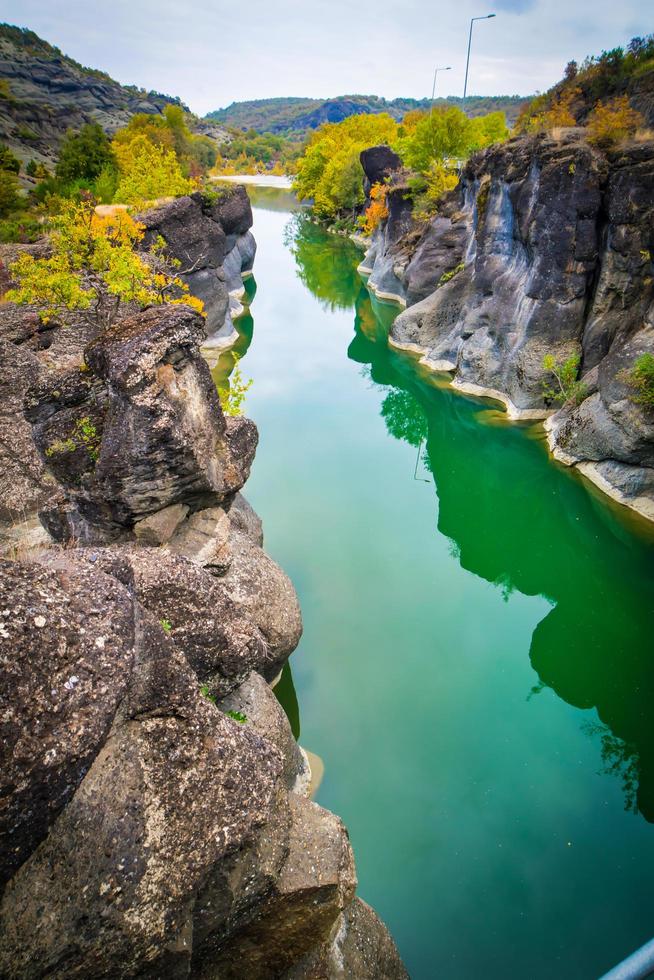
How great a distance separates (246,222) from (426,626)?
33.8 meters

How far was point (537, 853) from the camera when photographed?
8938 mm

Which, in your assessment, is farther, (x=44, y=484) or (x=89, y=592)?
(x=44, y=484)

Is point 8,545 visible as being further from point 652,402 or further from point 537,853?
point 652,402

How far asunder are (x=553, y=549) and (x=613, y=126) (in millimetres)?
13998

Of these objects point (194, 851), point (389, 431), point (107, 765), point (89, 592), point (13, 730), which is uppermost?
point (89, 592)

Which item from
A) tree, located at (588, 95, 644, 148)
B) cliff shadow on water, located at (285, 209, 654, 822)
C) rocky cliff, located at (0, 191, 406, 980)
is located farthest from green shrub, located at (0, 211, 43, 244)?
tree, located at (588, 95, 644, 148)

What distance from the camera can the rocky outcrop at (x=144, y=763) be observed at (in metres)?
3.98

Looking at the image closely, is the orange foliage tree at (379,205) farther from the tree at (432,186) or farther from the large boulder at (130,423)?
the large boulder at (130,423)

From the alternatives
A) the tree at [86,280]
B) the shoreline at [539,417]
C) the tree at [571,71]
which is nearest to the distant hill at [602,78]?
the tree at [571,71]

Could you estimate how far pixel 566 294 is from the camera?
788 inches

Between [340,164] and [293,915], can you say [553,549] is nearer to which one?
[293,915]

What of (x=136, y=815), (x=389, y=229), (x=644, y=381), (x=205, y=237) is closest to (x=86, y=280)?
(x=136, y=815)

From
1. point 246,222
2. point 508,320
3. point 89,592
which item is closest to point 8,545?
point 89,592

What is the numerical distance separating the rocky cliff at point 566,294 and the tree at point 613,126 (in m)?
0.51
